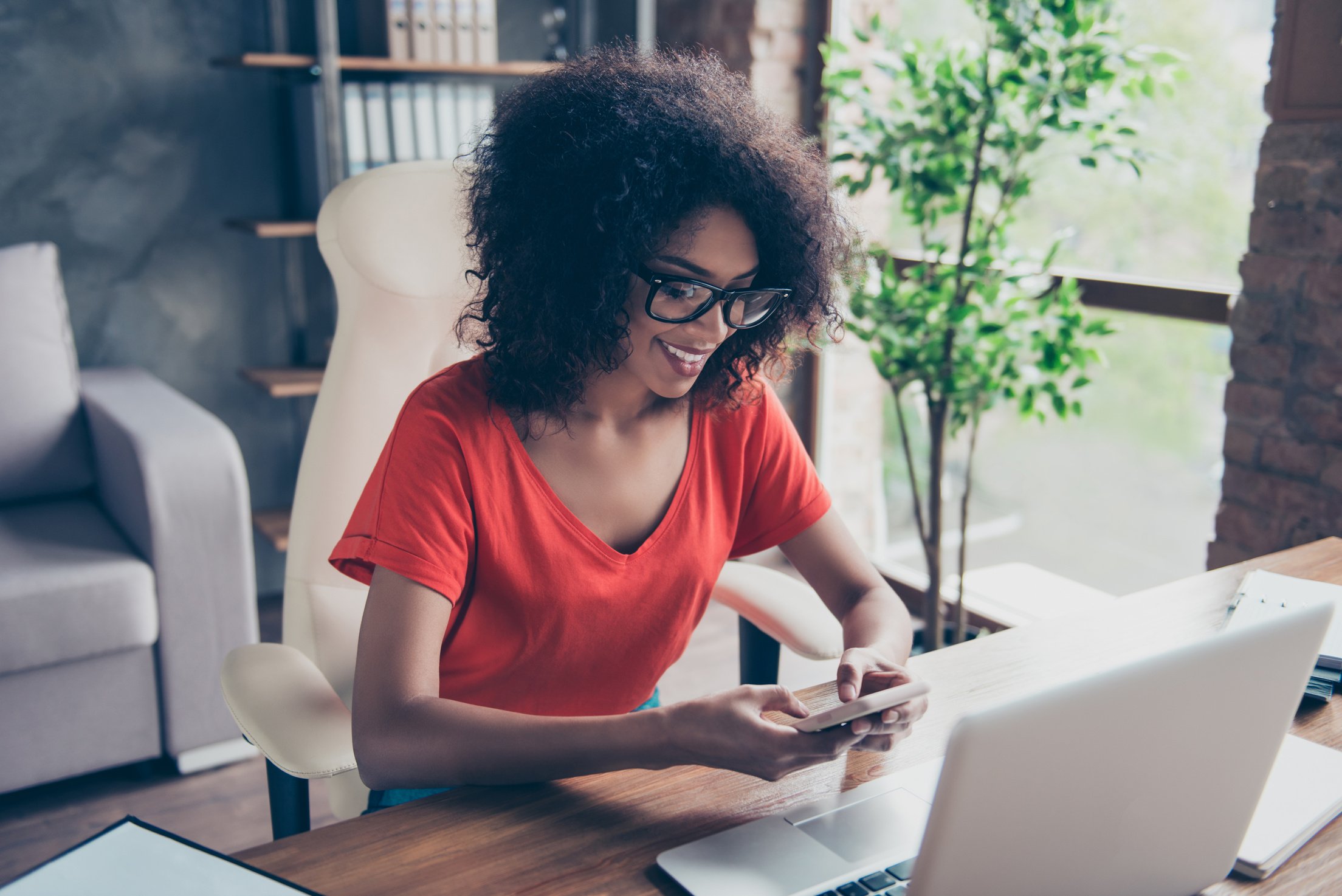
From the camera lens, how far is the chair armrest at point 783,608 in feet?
3.93

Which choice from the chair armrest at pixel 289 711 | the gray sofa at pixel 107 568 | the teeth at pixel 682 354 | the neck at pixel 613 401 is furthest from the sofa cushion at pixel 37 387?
the teeth at pixel 682 354

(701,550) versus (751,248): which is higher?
(751,248)

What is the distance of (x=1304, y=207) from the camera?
5.61 ft

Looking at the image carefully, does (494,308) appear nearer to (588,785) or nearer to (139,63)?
(588,785)

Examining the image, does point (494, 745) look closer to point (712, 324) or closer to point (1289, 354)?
point (712, 324)

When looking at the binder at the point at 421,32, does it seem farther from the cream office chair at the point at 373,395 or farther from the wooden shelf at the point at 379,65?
the cream office chair at the point at 373,395

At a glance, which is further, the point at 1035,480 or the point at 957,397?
the point at 1035,480

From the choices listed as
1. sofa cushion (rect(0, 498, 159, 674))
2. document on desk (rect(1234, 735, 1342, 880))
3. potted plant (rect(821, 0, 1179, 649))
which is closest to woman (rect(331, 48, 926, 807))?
document on desk (rect(1234, 735, 1342, 880))

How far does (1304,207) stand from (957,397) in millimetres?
680

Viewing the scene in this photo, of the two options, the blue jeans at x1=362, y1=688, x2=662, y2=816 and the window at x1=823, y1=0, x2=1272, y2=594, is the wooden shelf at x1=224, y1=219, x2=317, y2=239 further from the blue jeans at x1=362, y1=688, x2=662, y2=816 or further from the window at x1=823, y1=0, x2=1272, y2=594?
the blue jeans at x1=362, y1=688, x2=662, y2=816

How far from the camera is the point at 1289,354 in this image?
1763 mm

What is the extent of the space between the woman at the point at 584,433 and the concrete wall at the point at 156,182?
73.9 inches

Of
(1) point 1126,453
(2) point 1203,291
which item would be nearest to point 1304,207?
(2) point 1203,291

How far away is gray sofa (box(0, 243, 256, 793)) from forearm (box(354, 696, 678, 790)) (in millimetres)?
1244
